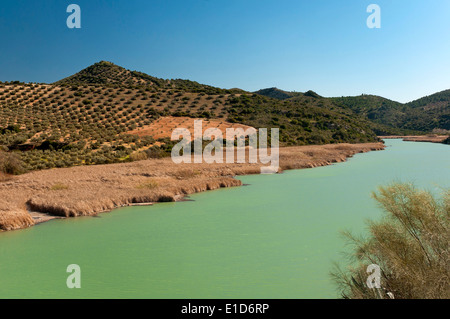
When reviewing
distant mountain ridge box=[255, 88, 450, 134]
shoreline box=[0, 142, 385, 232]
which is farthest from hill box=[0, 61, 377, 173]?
distant mountain ridge box=[255, 88, 450, 134]

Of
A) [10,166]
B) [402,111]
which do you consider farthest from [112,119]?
[402,111]

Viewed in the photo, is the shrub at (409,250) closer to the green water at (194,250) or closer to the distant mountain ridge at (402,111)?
the green water at (194,250)

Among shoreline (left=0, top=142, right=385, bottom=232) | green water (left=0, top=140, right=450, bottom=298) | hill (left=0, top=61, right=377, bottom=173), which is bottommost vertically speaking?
green water (left=0, top=140, right=450, bottom=298)

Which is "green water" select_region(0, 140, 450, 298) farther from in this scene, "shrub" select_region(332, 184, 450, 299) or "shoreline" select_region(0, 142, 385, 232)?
"shrub" select_region(332, 184, 450, 299)

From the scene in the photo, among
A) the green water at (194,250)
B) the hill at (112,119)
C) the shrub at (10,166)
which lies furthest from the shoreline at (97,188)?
the hill at (112,119)
